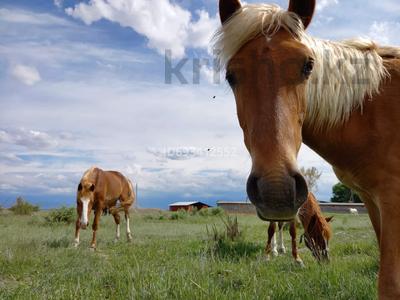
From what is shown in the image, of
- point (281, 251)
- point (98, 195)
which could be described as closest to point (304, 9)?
point (281, 251)

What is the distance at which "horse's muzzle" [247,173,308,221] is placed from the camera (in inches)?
85.5

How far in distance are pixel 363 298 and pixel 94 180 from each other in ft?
Answer: 32.1

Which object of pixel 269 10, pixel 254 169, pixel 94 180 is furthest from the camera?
pixel 94 180

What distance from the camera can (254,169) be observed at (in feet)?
7.56

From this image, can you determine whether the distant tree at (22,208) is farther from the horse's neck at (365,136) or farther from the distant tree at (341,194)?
the distant tree at (341,194)

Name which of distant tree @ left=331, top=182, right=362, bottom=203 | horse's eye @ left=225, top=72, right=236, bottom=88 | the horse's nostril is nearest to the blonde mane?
horse's eye @ left=225, top=72, right=236, bottom=88

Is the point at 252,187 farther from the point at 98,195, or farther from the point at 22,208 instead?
the point at 22,208

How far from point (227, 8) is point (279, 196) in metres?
1.64

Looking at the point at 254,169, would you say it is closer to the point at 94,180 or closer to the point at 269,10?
the point at 269,10

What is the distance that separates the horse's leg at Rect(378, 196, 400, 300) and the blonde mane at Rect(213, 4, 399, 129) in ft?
2.73

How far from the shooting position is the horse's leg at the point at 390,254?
9.04ft

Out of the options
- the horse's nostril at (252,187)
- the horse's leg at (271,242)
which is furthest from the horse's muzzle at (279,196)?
the horse's leg at (271,242)

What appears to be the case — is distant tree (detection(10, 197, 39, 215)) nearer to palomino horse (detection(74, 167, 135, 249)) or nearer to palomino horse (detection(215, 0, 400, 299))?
palomino horse (detection(74, 167, 135, 249))

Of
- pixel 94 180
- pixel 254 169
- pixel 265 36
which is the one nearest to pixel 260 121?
pixel 254 169
